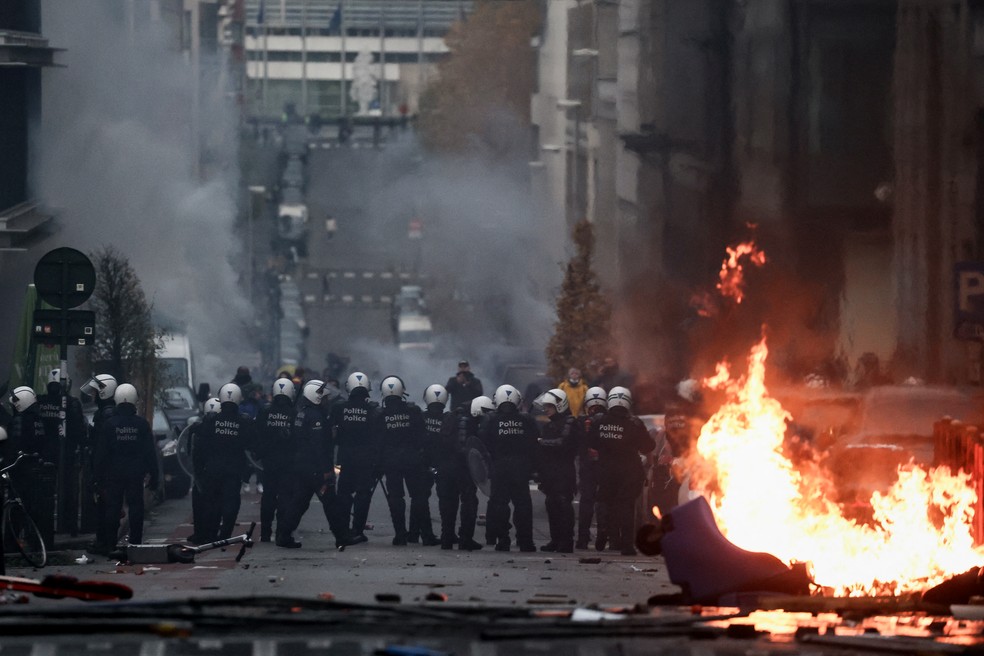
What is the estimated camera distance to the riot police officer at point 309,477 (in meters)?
19.9

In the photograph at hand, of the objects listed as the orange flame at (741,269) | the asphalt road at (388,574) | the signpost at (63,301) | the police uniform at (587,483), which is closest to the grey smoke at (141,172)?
the orange flame at (741,269)

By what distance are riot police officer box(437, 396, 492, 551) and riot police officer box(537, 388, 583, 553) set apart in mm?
732

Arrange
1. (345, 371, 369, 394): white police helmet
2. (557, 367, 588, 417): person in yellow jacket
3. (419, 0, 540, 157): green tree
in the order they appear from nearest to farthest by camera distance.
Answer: (345, 371, 369, 394): white police helmet → (557, 367, 588, 417): person in yellow jacket → (419, 0, 540, 157): green tree

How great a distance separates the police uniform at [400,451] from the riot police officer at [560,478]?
1.27 metres

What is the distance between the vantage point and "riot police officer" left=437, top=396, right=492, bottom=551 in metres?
20.2

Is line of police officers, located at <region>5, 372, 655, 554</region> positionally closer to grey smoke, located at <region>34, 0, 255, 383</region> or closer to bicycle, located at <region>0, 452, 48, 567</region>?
bicycle, located at <region>0, 452, 48, 567</region>

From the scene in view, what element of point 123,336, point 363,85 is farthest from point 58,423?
point 363,85

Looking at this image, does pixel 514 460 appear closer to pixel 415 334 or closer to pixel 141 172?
pixel 141 172

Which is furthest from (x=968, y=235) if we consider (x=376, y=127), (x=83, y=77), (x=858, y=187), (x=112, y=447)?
(x=376, y=127)

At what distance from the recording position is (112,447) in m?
19.4

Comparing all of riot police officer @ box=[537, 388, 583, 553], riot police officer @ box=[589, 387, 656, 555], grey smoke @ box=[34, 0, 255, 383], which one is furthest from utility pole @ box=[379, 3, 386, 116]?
riot police officer @ box=[589, 387, 656, 555]

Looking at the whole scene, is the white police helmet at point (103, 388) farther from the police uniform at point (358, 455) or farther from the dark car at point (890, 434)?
the dark car at point (890, 434)

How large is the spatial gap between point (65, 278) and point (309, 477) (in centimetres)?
310

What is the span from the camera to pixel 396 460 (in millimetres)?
20500
